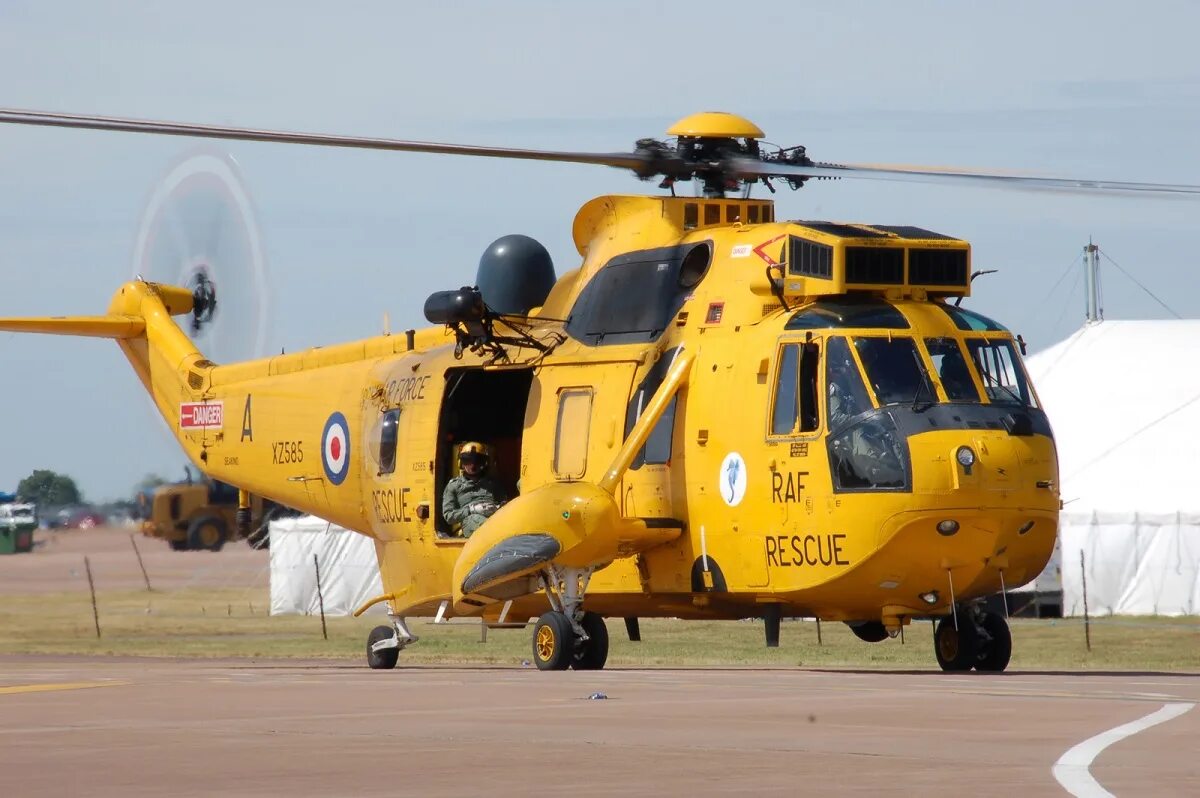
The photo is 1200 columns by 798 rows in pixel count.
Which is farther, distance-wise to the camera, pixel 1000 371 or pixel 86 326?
pixel 86 326

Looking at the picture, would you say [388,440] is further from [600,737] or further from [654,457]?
[600,737]

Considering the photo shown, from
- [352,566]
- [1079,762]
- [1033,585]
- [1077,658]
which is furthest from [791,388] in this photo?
[352,566]

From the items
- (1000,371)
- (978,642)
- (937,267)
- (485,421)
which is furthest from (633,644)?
(1000,371)

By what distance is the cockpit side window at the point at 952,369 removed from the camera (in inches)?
691

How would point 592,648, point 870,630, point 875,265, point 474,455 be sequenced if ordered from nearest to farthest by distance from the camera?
1. point 875,265
2. point 592,648
3. point 870,630
4. point 474,455

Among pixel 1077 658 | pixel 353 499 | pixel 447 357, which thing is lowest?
pixel 1077 658

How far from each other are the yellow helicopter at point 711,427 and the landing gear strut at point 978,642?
0.07 feet

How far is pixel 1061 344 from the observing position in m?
46.4

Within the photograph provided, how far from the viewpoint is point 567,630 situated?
63.0ft

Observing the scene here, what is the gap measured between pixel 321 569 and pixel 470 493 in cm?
2336

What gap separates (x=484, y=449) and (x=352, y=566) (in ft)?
75.2

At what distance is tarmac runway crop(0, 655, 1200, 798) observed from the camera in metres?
9.06

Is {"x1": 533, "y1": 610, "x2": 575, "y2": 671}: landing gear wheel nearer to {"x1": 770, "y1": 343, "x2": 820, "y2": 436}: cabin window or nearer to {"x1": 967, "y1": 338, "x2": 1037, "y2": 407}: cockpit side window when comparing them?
{"x1": 770, "y1": 343, "x2": 820, "y2": 436}: cabin window

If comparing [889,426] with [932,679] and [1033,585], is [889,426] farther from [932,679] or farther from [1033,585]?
[1033,585]
